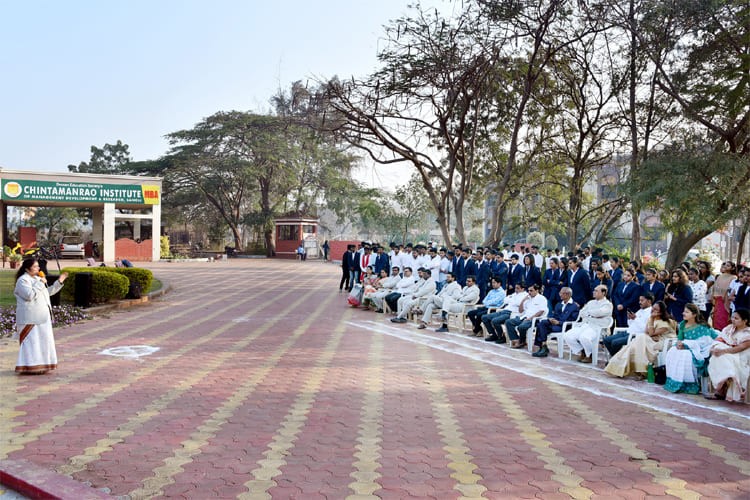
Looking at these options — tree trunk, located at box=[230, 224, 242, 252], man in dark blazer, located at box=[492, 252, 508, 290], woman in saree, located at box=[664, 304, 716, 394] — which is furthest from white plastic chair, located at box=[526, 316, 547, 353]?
tree trunk, located at box=[230, 224, 242, 252]

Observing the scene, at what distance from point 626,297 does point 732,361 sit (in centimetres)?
346

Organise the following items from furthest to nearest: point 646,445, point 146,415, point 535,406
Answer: point 535,406, point 146,415, point 646,445

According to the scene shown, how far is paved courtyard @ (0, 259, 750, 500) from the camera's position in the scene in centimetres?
483

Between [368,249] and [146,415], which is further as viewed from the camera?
[368,249]

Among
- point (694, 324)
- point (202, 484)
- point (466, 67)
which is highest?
point (466, 67)

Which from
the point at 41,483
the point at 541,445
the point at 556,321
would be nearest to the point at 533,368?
the point at 556,321

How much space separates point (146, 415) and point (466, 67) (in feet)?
46.2

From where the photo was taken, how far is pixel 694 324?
26.8 ft

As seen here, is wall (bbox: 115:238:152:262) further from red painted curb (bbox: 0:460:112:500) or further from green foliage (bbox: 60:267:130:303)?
red painted curb (bbox: 0:460:112:500)

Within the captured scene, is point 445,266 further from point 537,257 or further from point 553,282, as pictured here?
point 553,282

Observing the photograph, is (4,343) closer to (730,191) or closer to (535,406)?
(535,406)

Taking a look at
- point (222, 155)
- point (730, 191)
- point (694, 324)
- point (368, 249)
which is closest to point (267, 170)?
point (222, 155)

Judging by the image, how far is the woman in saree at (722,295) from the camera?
10367 mm

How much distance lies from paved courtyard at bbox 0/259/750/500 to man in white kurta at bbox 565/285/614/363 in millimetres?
409
